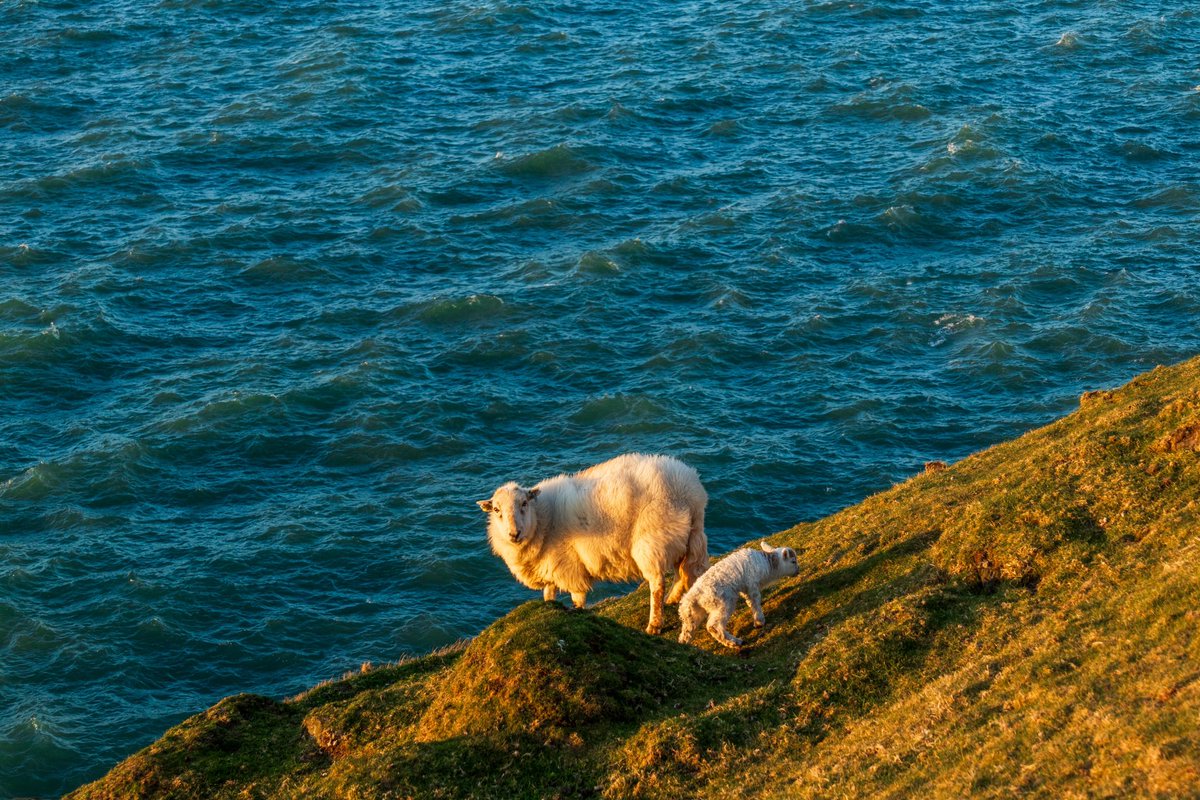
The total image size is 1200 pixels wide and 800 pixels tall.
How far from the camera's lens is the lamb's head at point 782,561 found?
964 inches

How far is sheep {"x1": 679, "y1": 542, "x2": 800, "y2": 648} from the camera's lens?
75.3 ft

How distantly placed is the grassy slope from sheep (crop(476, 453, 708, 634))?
6.48 feet

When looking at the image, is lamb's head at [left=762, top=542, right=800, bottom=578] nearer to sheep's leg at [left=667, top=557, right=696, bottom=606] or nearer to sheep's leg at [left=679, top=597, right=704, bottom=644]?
sheep's leg at [left=667, top=557, right=696, bottom=606]

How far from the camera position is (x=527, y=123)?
2918 inches

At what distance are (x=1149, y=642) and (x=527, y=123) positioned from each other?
61.1 meters

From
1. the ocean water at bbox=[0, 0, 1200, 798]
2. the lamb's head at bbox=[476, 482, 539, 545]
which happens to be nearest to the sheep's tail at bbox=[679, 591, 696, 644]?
the lamb's head at bbox=[476, 482, 539, 545]

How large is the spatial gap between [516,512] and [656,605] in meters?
3.17

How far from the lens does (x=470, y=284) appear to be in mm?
59469

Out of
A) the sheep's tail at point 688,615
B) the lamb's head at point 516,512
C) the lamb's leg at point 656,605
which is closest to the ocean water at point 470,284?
the lamb's head at point 516,512

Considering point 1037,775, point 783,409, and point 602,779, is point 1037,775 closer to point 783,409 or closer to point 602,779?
point 602,779

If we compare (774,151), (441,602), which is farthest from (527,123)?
(441,602)

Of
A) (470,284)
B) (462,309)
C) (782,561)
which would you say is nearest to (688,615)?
(782,561)

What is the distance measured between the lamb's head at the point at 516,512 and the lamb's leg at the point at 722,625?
4.33 metres

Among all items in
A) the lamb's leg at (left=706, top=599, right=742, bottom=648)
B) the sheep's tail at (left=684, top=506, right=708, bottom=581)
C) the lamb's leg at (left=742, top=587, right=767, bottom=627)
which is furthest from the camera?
the sheep's tail at (left=684, top=506, right=708, bottom=581)
